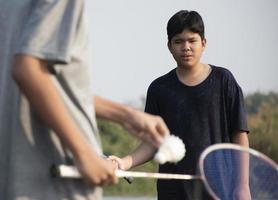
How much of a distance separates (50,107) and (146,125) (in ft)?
1.41

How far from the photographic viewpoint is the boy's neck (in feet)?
20.3

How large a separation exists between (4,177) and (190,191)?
2.45 meters

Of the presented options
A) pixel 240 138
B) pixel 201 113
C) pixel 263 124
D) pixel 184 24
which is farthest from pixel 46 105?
pixel 263 124

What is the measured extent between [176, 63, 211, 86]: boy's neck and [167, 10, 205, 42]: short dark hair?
9.5 inches

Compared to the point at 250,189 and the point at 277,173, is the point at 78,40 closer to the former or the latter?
the point at 277,173

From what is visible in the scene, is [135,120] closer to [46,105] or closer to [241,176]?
[46,105]

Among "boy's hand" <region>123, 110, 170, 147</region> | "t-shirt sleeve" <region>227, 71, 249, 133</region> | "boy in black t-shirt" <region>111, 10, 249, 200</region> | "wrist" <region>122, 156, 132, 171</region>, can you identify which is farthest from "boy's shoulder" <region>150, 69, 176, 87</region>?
"boy's hand" <region>123, 110, 170, 147</region>

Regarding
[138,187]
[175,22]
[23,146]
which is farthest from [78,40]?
[138,187]

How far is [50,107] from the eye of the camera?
3.36 metres

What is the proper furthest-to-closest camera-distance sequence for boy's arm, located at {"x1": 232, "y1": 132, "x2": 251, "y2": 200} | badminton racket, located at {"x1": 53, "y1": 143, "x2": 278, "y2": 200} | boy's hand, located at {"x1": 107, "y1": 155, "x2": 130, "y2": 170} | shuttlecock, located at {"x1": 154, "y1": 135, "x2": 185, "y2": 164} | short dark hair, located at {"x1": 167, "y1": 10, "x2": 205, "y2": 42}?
short dark hair, located at {"x1": 167, "y1": 10, "x2": 205, "y2": 42} < boy's arm, located at {"x1": 232, "y1": 132, "x2": 251, "y2": 200} < boy's hand, located at {"x1": 107, "y1": 155, "x2": 130, "y2": 170} < badminton racket, located at {"x1": 53, "y1": 143, "x2": 278, "y2": 200} < shuttlecock, located at {"x1": 154, "y1": 135, "x2": 185, "y2": 164}

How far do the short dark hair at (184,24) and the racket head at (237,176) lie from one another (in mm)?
968

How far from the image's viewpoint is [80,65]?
354 cm

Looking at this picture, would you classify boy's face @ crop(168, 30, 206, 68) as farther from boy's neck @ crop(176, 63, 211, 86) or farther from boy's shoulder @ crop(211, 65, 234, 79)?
boy's shoulder @ crop(211, 65, 234, 79)

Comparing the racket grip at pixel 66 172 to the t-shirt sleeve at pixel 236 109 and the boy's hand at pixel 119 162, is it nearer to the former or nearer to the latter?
the boy's hand at pixel 119 162
